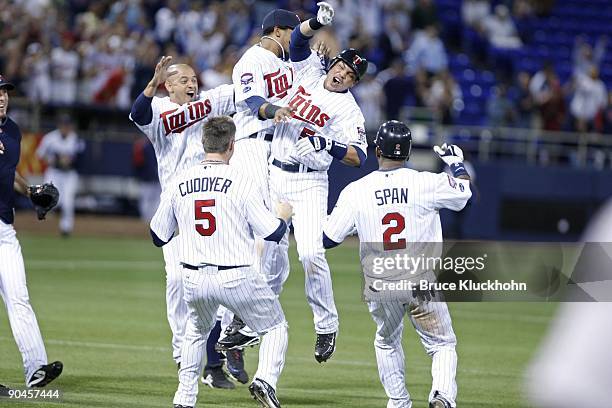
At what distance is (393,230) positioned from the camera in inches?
306

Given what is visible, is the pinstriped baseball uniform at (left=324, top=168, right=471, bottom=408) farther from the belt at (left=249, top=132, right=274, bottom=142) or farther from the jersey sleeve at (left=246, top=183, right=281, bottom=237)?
the belt at (left=249, top=132, right=274, bottom=142)

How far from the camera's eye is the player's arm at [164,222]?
7.55m

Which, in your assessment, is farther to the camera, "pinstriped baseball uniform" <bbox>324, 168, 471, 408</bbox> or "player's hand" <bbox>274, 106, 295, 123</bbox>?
"player's hand" <bbox>274, 106, 295, 123</bbox>

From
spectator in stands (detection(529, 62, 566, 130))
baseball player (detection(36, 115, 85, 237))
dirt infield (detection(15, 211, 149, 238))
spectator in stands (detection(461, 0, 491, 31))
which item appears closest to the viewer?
baseball player (detection(36, 115, 85, 237))

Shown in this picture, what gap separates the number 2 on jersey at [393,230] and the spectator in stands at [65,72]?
706 inches

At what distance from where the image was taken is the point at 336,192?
23031 millimetres

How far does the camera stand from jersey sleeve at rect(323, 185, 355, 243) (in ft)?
25.6

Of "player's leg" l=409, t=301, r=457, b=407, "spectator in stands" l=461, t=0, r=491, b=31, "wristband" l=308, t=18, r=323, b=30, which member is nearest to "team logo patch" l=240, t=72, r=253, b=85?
"wristband" l=308, t=18, r=323, b=30

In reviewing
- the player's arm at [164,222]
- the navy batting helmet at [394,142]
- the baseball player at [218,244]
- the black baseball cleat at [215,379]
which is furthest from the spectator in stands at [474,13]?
the baseball player at [218,244]

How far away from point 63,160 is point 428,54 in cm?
962

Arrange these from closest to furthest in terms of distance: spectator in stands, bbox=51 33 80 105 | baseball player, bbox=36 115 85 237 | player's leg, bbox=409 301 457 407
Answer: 1. player's leg, bbox=409 301 457 407
2. baseball player, bbox=36 115 85 237
3. spectator in stands, bbox=51 33 80 105

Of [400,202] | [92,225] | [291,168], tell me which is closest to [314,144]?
[291,168]

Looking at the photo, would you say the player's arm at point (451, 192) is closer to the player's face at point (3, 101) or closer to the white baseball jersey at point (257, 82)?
the white baseball jersey at point (257, 82)

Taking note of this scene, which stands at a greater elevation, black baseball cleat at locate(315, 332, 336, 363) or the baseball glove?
the baseball glove
